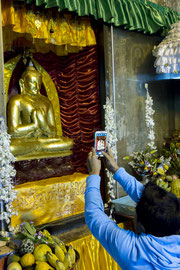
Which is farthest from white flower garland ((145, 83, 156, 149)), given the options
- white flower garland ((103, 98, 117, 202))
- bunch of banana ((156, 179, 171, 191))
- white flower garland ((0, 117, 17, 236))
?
white flower garland ((0, 117, 17, 236))

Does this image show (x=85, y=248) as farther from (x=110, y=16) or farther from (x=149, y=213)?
(x=110, y=16)

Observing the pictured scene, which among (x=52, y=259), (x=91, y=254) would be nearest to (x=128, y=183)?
(x=52, y=259)

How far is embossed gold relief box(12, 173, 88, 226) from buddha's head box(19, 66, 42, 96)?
45.5 inches

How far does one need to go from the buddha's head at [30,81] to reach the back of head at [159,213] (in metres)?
2.78

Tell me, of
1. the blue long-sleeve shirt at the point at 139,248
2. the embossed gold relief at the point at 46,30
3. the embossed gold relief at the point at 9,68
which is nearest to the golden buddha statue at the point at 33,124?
the embossed gold relief at the point at 9,68

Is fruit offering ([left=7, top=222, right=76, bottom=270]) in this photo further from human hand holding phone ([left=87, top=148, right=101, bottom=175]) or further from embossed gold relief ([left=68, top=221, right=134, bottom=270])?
embossed gold relief ([left=68, top=221, right=134, bottom=270])

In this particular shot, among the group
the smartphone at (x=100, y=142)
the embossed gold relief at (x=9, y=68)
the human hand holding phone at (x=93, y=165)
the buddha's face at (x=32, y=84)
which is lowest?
the human hand holding phone at (x=93, y=165)

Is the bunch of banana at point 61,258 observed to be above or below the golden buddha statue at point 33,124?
below

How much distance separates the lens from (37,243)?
180 centimetres

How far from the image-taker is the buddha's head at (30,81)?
360 centimetres

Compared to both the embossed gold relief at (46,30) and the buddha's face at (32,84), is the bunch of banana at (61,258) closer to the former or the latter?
the embossed gold relief at (46,30)

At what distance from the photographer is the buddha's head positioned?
11.8 ft

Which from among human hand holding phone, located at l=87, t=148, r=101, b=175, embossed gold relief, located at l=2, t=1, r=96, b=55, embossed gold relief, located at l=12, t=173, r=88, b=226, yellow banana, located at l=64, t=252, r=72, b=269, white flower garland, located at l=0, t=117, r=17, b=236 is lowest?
embossed gold relief, located at l=12, t=173, r=88, b=226

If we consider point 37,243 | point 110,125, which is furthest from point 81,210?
point 37,243
